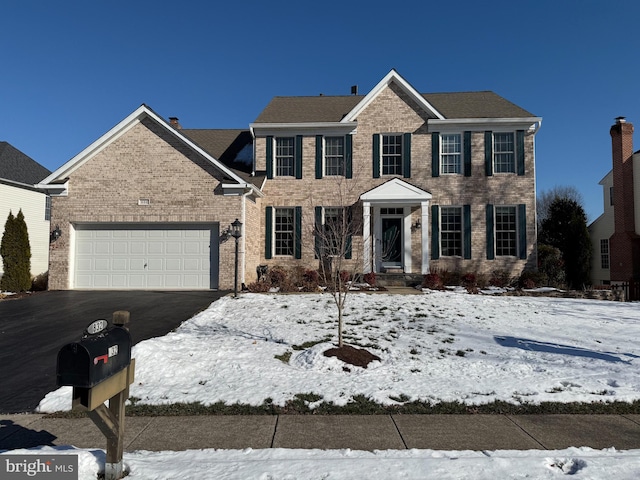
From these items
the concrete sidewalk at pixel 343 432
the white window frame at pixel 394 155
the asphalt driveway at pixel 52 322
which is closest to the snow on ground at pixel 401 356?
the concrete sidewalk at pixel 343 432

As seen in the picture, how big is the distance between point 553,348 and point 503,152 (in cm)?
1140

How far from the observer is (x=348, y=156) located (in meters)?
16.2

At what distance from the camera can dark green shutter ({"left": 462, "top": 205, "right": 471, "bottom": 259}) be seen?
626 inches

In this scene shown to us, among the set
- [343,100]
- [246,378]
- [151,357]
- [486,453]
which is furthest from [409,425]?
[343,100]

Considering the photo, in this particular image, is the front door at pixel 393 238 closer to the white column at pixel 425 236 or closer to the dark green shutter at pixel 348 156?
the white column at pixel 425 236

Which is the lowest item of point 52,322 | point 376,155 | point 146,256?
point 52,322

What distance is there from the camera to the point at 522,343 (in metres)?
7.32

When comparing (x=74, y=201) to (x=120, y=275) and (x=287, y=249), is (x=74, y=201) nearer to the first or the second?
(x=120, y=275)

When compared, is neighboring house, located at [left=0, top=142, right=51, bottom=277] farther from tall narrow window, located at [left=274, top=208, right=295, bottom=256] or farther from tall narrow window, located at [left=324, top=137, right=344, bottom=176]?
tall narrow window, located at [left=324, top=137, right=344, bottom=176]

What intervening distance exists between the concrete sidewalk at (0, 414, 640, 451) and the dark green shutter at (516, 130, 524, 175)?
13529mm

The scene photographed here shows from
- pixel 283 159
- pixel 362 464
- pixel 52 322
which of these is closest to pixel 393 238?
pixel 283 159

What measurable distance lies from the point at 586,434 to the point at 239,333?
5.98 meters

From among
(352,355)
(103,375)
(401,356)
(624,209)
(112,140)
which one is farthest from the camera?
(624,209)

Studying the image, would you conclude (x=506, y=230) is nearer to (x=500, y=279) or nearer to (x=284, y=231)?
(x=500, y=279)
